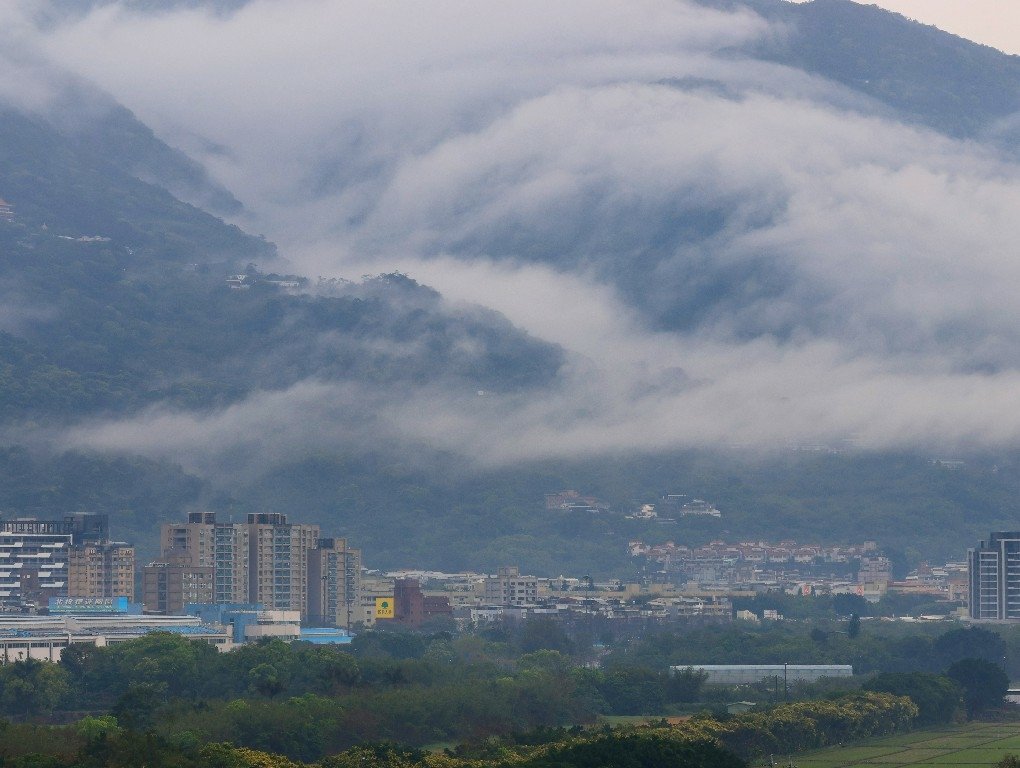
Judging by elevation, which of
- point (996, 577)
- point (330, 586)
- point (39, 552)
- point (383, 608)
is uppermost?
point (39, 552)

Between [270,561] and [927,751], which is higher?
[270,561]

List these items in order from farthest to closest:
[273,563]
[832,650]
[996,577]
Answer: [996,577], [273,563], [832,650]

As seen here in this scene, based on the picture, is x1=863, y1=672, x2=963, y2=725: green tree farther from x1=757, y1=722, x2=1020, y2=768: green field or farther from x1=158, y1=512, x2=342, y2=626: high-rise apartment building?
x1=158, y1=512, x2=342, y2=626: high-rise apartment building

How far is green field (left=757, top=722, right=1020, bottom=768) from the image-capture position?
93188 millimetres

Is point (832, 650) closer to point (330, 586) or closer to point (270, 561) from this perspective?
point (330, 586)

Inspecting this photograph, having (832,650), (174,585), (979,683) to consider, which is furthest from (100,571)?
(979,683)

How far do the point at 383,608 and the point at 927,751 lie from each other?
92.7 metres

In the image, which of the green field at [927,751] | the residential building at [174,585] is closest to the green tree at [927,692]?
the green field at [927,751]

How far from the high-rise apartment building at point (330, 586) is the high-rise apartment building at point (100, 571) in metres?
13.8

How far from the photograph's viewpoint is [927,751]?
98938 mm

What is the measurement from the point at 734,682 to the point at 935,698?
76.8ft

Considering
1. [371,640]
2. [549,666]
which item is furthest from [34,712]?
[371,640]

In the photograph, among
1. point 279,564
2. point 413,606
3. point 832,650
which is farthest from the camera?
point 413,606

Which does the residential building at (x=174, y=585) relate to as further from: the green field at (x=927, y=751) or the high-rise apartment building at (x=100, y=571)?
the green field at (x=927, y=751)
